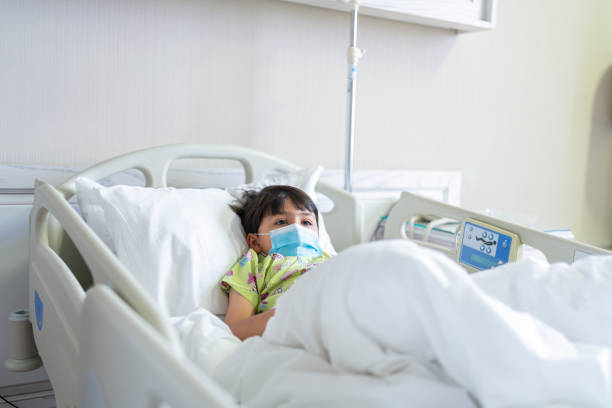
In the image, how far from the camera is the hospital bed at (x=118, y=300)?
48 centimetres

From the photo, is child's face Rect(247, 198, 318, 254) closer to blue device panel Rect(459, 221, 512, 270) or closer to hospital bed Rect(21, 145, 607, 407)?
hospital bed Rect(21, 145, 607, 407)

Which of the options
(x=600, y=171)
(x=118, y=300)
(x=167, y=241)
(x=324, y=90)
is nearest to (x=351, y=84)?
(x=324, y=90)

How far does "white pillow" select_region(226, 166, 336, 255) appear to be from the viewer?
1.37 meters

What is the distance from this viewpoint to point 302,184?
4.67 ft

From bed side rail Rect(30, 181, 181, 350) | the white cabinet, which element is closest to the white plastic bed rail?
bed side rail Rect(30, 181, 181, 350)

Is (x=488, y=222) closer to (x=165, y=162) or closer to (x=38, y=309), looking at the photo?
(x=165, y=162)

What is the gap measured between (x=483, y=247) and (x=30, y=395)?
1309mm

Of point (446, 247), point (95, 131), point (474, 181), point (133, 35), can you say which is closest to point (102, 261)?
point (95, 131)

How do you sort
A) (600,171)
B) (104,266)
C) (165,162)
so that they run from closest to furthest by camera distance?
1. (104,266)
2. (165,162)
3. (600,171)

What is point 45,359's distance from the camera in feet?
3.36

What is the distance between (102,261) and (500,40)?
2.00 metres

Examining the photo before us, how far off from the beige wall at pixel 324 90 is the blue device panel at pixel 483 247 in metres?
0.66

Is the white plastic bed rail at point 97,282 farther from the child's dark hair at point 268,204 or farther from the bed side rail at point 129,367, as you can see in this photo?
the child's dark hair at point 268,204

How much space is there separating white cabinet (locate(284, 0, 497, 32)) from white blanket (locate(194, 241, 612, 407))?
1.24 meters
